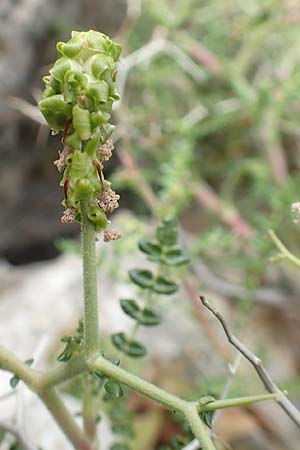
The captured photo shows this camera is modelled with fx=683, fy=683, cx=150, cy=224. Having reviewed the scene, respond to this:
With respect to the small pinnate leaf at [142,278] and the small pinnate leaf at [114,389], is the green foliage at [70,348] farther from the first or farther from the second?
the small pinnate leaf at [142,278]

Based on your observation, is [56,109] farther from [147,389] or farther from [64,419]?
[64,419]

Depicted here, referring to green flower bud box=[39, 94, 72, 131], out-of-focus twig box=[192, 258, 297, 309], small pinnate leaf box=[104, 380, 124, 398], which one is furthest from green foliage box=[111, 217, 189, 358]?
out-of-focus twig box=[192, 258, 297, 309]

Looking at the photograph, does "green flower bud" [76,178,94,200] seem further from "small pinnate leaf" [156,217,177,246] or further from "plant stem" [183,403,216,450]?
"small pinnate leaf" [156,217,177,246]

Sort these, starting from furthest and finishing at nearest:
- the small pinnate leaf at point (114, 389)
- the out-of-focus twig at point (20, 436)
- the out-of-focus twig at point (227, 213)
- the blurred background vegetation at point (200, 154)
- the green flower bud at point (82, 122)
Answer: the out-of-focus twig at point (227, 213) < the blurred background vegetation at point (200, 154) < the out-of-focus twig at point (20, 436) < the small pinnate leaf at point (114, 389) < the green flower bud at point (82, 122)

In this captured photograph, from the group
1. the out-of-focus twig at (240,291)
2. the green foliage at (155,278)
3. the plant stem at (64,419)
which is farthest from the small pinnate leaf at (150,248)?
the out-of-focus twig at (240,291)

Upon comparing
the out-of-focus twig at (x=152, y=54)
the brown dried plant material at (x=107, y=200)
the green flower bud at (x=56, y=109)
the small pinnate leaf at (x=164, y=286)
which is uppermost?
the out-of-focus twig at (x=152, y=54)

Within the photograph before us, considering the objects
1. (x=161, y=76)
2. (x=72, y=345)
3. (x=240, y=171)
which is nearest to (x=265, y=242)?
(x=72, y=345)

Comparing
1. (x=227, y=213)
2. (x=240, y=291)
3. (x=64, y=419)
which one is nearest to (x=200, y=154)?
(x=227, y=213)
